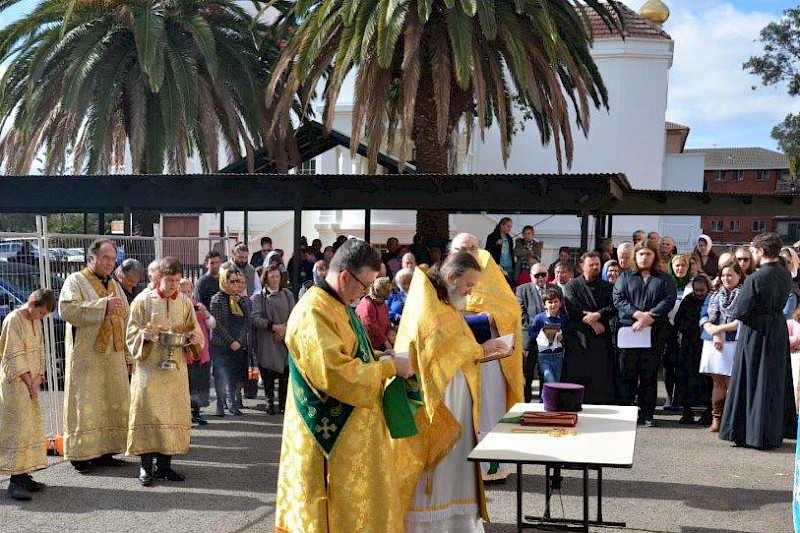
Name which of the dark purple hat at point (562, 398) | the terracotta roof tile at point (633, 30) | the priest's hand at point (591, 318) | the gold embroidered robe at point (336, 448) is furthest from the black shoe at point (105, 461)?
the terracotta roof tile at point (633, 30)

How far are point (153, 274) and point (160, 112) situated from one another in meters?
10.4

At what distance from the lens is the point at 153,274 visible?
765 centimetres

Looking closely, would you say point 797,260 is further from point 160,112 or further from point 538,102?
point 160,112

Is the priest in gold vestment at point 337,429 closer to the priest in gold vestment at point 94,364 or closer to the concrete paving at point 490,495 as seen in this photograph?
the concrete paving at point 490,495

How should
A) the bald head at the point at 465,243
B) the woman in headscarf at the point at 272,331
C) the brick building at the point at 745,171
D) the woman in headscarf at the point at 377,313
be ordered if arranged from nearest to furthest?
the bald head at the point at 465,243 < the woman in headscarf at the point at 377,313 < the woman in headscarf at the point at 272,331 < the brick building at the point at 745,171

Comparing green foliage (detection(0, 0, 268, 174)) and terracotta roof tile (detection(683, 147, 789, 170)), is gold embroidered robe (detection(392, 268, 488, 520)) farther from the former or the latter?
terracotta roof tile (detection(683, 147, 789, 170))

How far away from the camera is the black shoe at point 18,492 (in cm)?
678

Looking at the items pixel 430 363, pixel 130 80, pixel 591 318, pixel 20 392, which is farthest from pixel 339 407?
pixel 130 80

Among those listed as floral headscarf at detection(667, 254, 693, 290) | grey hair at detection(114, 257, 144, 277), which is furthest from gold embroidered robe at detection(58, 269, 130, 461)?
floral headscarf at detection(667, 254, 693, 290)

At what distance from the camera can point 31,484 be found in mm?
6977

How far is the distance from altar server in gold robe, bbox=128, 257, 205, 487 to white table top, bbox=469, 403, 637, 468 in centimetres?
313

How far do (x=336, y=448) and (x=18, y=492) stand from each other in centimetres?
371

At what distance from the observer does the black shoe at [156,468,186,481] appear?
24.1 ft

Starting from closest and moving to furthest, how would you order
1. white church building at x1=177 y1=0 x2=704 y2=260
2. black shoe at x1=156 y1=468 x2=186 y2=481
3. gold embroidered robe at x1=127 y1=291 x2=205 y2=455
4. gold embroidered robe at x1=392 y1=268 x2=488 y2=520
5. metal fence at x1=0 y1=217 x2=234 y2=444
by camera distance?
gold embroidered robe at x1=392 y1=268 x2=488 y2=520 < gold embroidered robe at x1=127 y1=291 x2=205 y2=455 < black shoe at x1=156 y1=468 x2=186 y2=481 < metal fence at x1=0 y1=217 x2=234 y2=444 < white church building at x1=177 y1=0 x2=704 y2=260
